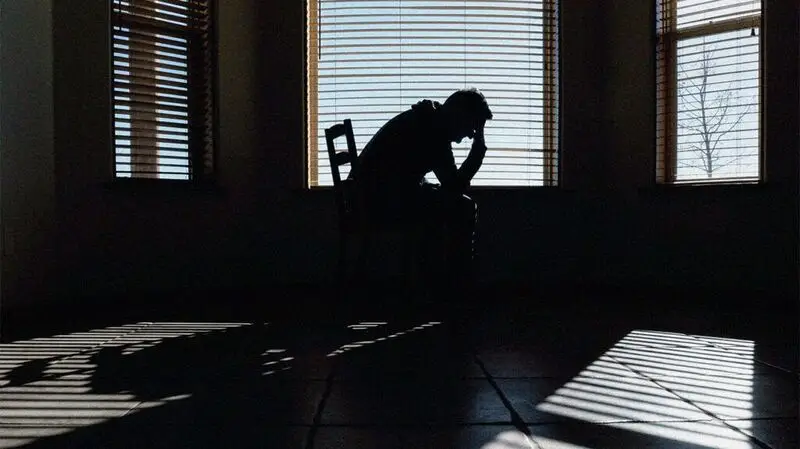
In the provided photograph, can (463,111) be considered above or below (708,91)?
below

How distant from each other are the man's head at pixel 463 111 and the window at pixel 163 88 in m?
1.73

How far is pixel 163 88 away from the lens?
4.24m

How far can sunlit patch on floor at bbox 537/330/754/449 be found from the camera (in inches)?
55.6

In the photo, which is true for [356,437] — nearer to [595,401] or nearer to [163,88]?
[595,401]

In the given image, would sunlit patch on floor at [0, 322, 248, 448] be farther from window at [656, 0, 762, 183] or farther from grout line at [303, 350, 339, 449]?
window at [656, 0, 762, 183]

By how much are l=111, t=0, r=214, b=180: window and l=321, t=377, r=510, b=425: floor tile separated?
2.84 m

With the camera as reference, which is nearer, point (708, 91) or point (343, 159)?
point (343, 159)

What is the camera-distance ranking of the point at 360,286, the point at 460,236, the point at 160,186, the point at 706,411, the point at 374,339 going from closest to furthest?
the point at 706,411 → the point at 374,339 → the point at 460,236 → the point at 360,286 → the point at 160,186

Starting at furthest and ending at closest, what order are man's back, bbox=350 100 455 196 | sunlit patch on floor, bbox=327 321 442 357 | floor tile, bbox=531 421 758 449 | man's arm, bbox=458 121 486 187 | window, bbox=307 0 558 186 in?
window, bbox=307 0 558 186
man's arm, bbox=458 121 486 187
man's back, bbox=350 100 455 196
sunlit patch on floor, bbox=327 321 442 357
floor tile, bbox=531 421 758 449

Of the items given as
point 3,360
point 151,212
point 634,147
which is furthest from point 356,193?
point 634,147

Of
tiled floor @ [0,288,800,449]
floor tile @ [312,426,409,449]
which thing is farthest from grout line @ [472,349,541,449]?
floor tile @ [312,426,409,449]

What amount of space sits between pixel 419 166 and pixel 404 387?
1.80 meters

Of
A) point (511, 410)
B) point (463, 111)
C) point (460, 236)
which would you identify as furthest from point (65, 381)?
point (463, 111)

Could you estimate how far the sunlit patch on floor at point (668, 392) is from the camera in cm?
141
